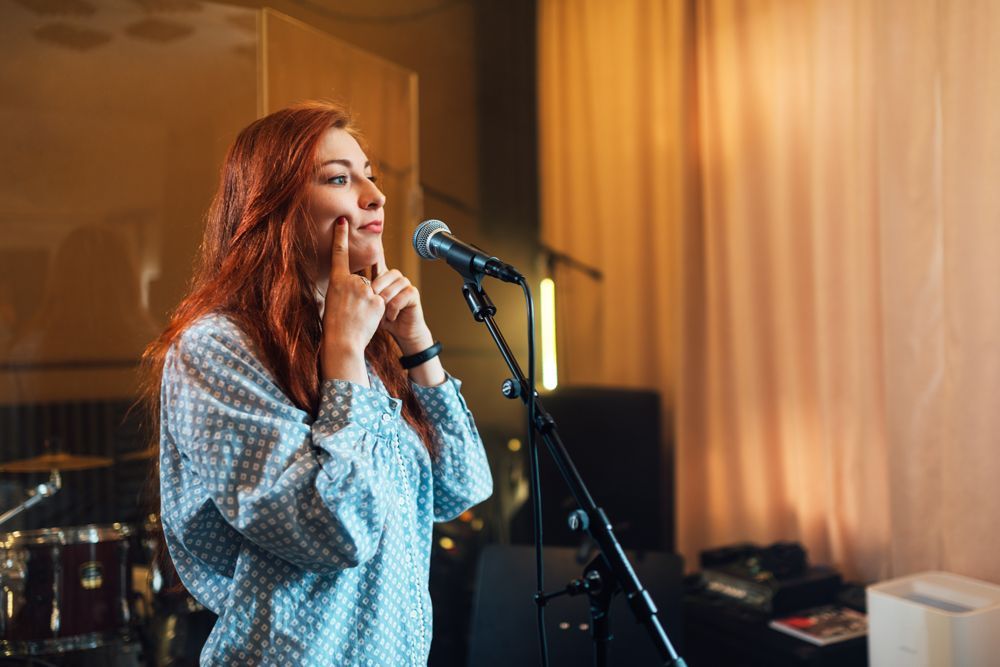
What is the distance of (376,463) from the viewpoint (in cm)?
123

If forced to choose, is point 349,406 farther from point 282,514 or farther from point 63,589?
point 63,589

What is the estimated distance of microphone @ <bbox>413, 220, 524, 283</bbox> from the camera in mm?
1267

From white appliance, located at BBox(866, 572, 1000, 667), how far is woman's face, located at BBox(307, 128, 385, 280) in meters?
1.44

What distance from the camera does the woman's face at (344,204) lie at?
4.74 feet

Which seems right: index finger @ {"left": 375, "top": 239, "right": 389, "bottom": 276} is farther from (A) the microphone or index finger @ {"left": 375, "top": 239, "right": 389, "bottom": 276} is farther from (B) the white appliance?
(B) the white appliance

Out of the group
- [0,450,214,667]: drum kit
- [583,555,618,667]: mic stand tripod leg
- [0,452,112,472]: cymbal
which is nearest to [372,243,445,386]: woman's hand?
[583,555,618,667]: mic stand tripod leg

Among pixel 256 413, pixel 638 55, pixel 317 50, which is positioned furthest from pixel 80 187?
pixel 638 55

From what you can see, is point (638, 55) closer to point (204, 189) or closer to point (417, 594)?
point (204, 189)

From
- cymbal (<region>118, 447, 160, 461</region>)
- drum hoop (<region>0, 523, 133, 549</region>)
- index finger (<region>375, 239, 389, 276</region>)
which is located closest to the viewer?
index finger (<region>375, 239, 389, 276</region>)

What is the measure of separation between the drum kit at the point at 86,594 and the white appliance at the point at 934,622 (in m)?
1.73

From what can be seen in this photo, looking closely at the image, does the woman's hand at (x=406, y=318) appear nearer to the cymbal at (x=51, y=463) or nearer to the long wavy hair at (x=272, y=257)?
the long wavy hair at (x=272, y=257)

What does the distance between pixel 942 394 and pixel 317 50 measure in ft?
6.67

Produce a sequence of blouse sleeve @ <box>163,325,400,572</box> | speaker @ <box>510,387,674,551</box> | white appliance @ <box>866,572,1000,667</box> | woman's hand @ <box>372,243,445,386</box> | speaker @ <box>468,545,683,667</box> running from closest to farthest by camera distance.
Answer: blouse sleeve @ <box>163,325,400,572</box>, woman's hand @ <box>372,243,445,386</box>, white appliance @ <box>866,572,1000,667</box>, speaker @ <box>468,545,683,667</box>, speaker @ <box>510,387,674,551</box>

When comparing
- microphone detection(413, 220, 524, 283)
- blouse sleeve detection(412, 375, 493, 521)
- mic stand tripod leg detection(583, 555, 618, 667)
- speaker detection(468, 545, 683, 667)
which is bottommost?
speaker detection(468, 545, 683, 667)
